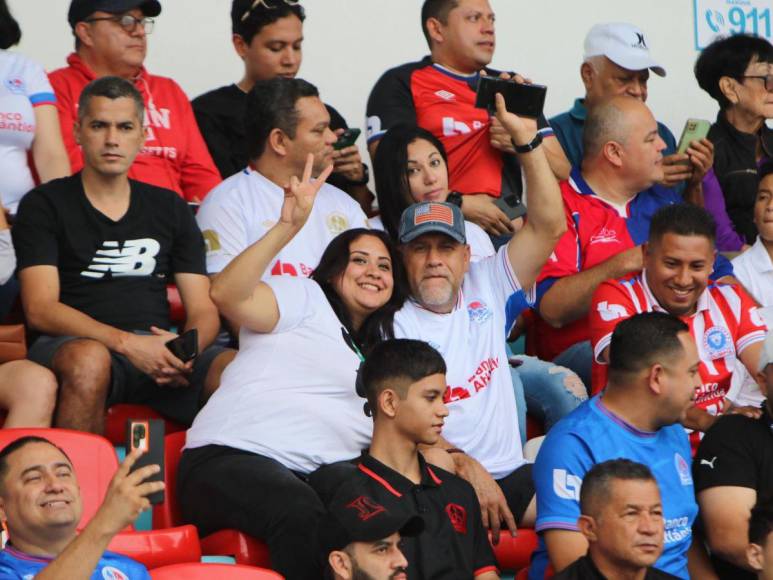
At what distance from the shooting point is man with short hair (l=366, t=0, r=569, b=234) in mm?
5547

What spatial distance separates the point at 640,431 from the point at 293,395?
895 millimetres

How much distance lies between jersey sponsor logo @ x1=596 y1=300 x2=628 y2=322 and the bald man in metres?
0.32

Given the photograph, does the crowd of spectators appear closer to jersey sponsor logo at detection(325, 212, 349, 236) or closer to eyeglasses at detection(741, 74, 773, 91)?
jersey sponsor logo at detection(325, 212, 349, 236)

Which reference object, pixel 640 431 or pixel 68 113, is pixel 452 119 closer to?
pixel 68 113

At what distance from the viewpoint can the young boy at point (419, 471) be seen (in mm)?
3682

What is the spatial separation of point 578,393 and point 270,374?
3.42 feet

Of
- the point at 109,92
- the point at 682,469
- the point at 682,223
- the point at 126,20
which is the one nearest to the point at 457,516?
the point at 682,469

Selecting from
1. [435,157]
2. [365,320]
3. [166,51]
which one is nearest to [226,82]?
[166,51]

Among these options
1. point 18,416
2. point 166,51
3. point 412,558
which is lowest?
point 412,558

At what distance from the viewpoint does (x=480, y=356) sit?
4512 millimetres

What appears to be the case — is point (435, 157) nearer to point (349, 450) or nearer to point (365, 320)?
point (365, 320)

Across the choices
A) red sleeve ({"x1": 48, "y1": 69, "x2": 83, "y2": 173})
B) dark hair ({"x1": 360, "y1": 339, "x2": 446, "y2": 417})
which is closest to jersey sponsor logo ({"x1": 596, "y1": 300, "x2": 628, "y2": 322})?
dark hair ({"x1": 360, "y1": 339, "x2": 446, "y2": 417})

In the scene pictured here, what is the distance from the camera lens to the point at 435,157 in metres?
5.05

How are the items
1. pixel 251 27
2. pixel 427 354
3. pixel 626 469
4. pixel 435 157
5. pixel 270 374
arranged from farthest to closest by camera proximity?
pixel 251 27 < pixel 435 157 < pixel 270 374 < pixel 427 354 < pixel 626 469
